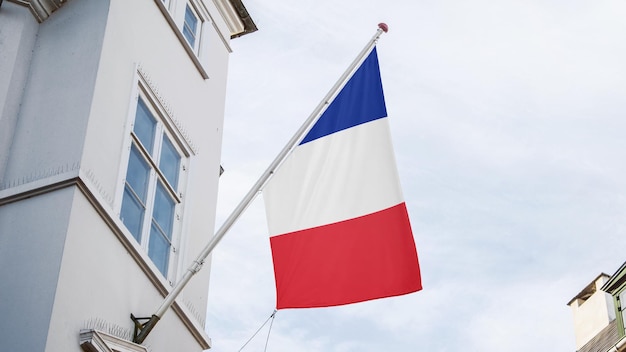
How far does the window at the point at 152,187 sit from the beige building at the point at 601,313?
1359cm

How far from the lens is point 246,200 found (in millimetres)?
10578

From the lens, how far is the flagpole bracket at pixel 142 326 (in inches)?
384

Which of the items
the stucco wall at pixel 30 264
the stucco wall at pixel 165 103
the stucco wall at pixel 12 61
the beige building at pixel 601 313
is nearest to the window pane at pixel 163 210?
the stucco wall at pixel 165 103

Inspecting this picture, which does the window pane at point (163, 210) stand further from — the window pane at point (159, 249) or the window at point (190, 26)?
the window at point (190, 26)

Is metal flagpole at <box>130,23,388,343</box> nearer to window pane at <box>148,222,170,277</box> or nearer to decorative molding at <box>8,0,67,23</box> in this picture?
window pane at <box>148,222,170,277</box>

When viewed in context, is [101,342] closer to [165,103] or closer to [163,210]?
[163,210]

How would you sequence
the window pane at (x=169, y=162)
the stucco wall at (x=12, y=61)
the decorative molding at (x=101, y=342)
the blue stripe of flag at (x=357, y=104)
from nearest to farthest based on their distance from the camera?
the decorative molding at (x=101, y=342) < the stucco wall at (x=12, y=61) < the blue stripe of flag at (x=357, y=104) < the window pane at (x=169, y=162)

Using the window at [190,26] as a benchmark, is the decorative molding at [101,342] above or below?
below

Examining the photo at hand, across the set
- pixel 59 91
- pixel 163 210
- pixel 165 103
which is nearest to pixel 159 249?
pixel 163 210

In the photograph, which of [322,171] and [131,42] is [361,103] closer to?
[322,171]

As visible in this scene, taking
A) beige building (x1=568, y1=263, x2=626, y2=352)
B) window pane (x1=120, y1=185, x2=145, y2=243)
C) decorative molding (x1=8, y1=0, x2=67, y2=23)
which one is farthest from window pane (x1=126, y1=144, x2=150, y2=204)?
beige building (x1=568, y1=263, x2=626, y2=352)

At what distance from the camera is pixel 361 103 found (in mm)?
11828

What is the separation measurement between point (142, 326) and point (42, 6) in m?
3.84

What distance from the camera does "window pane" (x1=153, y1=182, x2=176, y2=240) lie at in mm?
11188
